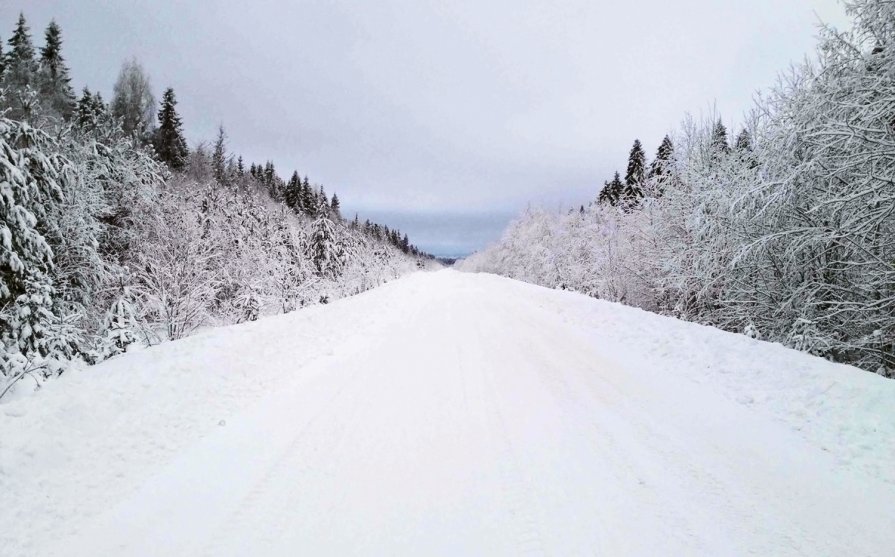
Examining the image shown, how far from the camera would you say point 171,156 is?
47.5 m

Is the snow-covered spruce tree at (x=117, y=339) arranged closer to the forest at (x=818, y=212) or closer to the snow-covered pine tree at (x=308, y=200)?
the forest at (x=818, y=212)

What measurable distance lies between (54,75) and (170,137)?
733 inches

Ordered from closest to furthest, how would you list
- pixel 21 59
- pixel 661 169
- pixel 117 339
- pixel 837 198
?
1. pixel 837 198
2. pixel 117 339
3. pixel 661 169
4. pixel 21 59

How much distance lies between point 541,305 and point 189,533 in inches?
564

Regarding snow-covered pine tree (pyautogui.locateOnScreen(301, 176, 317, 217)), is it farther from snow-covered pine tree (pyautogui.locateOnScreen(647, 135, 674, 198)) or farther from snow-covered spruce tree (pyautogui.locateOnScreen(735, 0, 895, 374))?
snow-covered spruce tree (pyautogui.locateOnScreen(735, 0, 895, 374))

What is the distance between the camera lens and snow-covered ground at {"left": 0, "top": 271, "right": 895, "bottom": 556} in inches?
113

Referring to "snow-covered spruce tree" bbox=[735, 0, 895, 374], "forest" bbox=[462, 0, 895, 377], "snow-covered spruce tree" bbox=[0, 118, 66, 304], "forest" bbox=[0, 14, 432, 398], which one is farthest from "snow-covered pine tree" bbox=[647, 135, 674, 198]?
"snow-covered spruce tree" bbox=[0, 118, 66, 304]

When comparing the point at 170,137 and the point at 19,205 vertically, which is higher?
the point at 170,137

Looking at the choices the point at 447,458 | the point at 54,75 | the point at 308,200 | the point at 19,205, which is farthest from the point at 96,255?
the point at 308,200

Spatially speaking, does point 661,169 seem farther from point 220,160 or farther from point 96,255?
point 220,160

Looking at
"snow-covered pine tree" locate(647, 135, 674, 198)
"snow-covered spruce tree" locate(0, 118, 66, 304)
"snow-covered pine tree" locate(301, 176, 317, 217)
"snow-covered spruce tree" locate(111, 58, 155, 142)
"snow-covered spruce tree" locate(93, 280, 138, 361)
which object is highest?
"snow-covered spruce tree" locate(111, 58, 155, 142)

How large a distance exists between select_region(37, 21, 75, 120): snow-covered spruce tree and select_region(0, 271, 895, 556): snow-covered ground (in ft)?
191

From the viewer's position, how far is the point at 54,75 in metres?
50.1

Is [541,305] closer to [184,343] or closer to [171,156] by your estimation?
[184,343]
